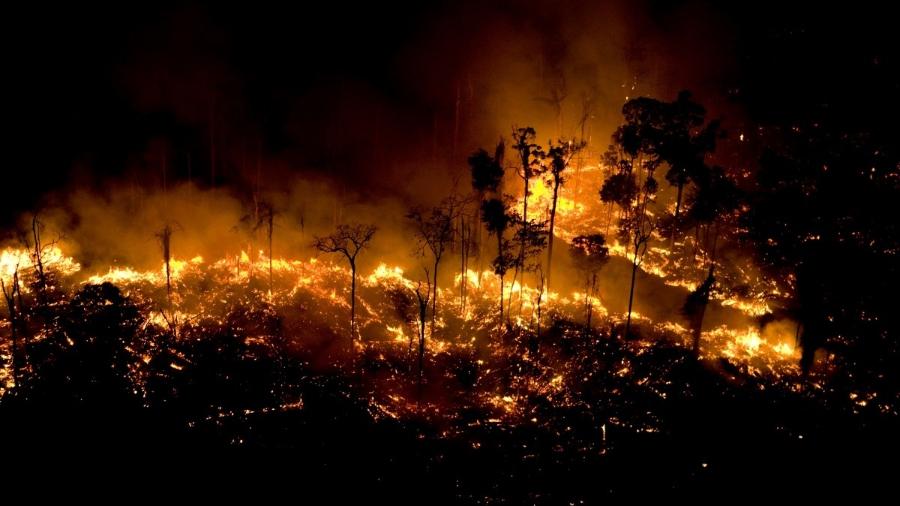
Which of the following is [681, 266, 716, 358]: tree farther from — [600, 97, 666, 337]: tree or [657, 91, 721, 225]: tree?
[657, 91, 721, 225]: tree

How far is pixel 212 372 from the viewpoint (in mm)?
28281

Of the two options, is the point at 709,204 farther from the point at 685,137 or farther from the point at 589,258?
the point at 589,258

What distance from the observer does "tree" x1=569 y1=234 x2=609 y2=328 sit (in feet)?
129

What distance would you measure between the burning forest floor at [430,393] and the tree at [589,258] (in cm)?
180

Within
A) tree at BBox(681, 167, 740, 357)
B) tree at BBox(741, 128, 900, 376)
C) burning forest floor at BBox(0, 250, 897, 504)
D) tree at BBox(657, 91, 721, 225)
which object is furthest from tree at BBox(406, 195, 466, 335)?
tree at BBox(741, 128, 900, 376)

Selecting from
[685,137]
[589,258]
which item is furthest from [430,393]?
[685,137]

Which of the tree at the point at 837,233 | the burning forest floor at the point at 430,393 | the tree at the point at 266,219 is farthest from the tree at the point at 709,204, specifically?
the tree at the point at 266,219

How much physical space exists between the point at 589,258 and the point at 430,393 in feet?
54.8

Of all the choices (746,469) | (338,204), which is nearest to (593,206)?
(338,204)

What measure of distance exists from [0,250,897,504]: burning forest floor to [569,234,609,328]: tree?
180cm

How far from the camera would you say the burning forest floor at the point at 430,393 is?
68.4ft

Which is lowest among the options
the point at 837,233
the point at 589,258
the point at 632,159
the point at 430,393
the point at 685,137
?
the point at 430,393

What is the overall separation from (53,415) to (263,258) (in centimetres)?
2095

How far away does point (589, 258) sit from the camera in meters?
39.5
